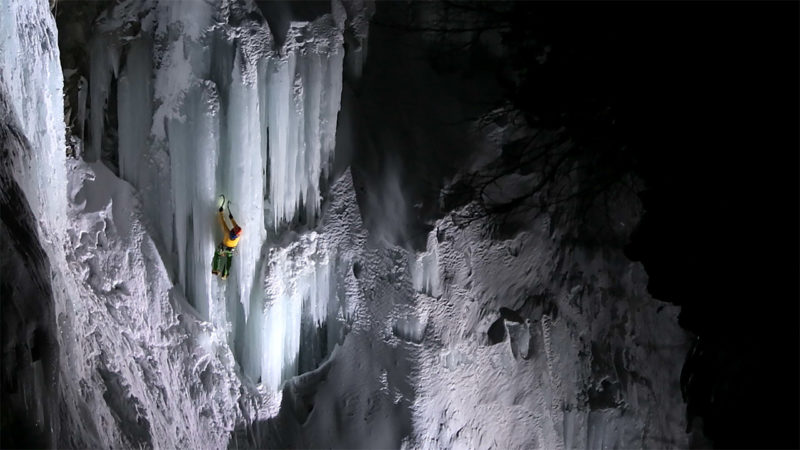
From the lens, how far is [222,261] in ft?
12.2

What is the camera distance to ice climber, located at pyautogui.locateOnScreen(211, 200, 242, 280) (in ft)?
11.9

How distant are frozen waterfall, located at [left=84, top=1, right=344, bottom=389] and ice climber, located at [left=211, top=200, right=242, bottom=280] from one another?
45 mm

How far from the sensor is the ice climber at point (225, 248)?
142 inches

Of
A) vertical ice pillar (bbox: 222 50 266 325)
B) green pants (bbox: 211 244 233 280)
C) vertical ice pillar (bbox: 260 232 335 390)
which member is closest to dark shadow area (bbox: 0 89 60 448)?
green pants (bbox: 211 244 233 280)

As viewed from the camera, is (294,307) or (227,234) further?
(294,307)

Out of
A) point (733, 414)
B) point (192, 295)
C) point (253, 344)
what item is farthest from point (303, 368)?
point (733, 414)

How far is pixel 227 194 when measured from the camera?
144 inches

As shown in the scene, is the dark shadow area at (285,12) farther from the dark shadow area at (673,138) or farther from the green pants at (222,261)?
the green pants at (222,261)

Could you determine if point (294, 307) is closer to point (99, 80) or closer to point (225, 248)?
point (225, 248)

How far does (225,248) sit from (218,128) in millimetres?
597

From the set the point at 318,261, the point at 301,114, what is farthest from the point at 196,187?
the point at 318,261

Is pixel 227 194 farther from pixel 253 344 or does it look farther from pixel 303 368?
pixel 303 368

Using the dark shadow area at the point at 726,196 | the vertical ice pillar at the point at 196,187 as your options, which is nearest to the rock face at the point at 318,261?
the vertical ice pillar at the point at 196,187

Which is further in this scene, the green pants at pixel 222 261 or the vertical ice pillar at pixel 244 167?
the green pants at pixel 222 261
